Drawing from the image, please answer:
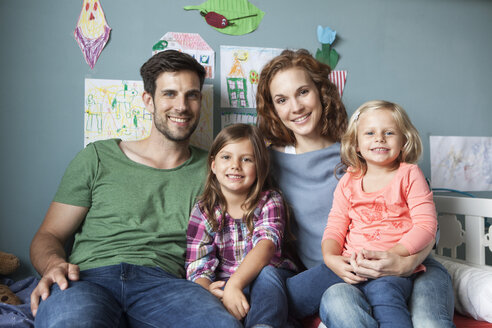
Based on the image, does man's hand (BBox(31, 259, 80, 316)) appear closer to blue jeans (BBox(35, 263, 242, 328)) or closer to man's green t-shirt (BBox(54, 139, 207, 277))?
blue jeans (BBox(35, 263, 242, 328))

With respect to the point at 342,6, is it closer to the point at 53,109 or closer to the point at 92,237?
the point at 53,109

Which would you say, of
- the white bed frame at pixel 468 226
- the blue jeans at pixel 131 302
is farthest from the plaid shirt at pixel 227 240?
the white bed frame at pixel 468 226

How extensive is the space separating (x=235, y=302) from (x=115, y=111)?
96cm

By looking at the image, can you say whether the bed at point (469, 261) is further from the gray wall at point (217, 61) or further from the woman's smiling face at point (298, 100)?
the woman's smiling face at point (298, 100)

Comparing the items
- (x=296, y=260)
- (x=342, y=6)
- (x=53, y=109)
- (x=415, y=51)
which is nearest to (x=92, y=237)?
(x=53, y=109)

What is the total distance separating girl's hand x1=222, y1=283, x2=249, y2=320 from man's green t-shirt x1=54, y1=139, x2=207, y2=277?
0.28 metres

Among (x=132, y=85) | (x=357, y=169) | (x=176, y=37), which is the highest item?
(x=176, y=37)

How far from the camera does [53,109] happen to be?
159cm

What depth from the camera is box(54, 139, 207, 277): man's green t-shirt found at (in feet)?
4.40

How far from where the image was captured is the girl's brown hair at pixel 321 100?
1.52 metres

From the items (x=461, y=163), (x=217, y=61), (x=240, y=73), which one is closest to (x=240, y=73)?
(x=240, y=73)

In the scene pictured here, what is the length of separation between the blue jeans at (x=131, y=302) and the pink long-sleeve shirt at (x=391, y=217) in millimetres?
477

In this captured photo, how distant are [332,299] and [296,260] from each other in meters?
0.48

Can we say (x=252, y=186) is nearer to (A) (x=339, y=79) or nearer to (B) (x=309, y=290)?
(B) (x=309, y=290)
